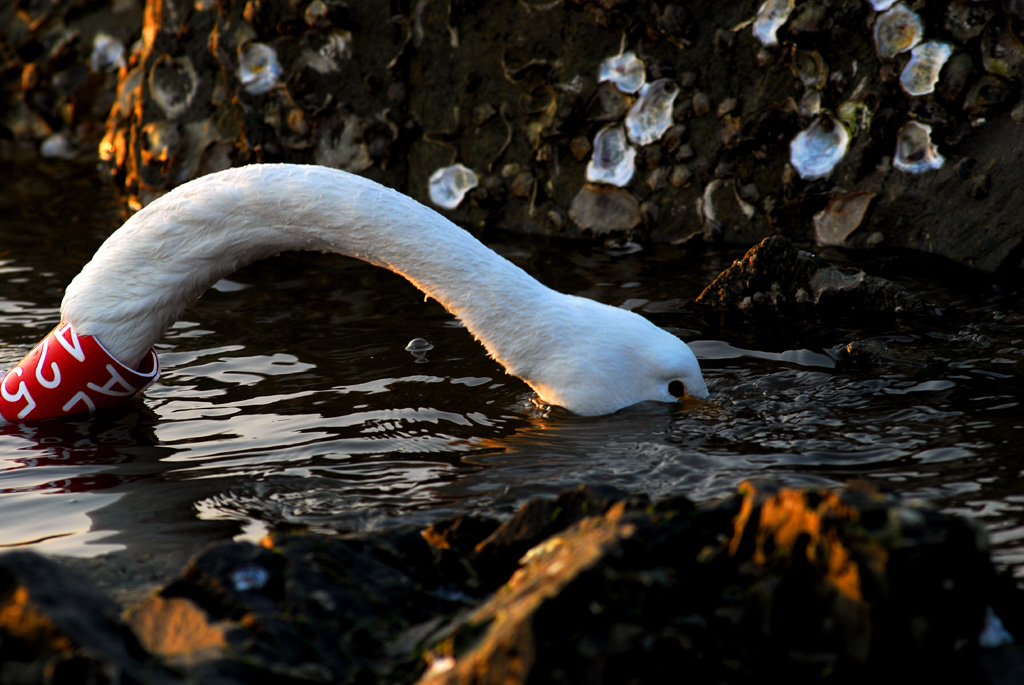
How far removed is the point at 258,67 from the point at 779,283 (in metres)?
4.20

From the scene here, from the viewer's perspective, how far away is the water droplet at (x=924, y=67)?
5.76m

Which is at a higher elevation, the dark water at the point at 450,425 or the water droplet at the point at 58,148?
the water droplet at the point at 58,148

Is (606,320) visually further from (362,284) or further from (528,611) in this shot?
(362,284)

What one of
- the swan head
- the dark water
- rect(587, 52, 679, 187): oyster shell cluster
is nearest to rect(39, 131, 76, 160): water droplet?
the dark water

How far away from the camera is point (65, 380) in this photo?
4.43 m

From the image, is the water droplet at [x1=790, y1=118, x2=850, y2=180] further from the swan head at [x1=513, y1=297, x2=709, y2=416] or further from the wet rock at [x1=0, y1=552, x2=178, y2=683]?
the wet rock at [x1=0, y1=552, x2=178, y2=683]

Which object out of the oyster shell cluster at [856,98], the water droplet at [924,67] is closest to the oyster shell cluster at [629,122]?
the oyster shell cluster at [856,98]

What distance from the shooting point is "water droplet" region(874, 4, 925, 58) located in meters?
5.82

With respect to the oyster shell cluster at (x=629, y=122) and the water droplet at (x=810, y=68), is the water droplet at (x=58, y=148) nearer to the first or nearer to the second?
the oyster shell cluster at (x=629, y=122)

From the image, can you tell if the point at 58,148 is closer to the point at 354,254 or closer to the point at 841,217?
the point at 354,254

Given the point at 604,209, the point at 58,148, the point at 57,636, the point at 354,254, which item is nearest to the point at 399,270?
the point at 354,254

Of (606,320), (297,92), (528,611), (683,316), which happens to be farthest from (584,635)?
(297,92)

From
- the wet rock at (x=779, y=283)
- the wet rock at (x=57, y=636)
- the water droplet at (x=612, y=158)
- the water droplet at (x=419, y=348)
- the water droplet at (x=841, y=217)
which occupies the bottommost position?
the wet rock at (x=57, y=636)

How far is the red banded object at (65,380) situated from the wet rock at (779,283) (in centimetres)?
297
